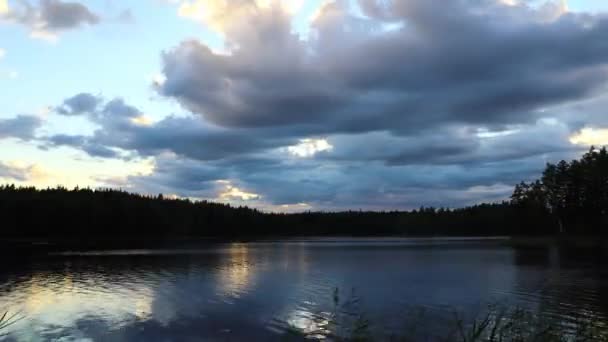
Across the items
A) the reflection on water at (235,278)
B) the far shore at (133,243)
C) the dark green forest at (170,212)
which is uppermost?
the dark green forest at (170,212)

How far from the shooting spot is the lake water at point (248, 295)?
23094 mm

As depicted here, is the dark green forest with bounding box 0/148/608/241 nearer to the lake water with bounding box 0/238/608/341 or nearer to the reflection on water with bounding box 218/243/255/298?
the lake water with bounding box 0/238/608/341

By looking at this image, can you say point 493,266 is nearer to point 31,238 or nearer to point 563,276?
point 563,276

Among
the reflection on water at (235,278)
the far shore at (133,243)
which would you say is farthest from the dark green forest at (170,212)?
the reflection on water at (235,278)

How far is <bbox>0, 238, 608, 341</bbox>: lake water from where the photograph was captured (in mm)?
23094

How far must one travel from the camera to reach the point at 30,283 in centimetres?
3812

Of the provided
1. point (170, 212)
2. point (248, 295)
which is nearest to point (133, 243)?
point (170, 212)

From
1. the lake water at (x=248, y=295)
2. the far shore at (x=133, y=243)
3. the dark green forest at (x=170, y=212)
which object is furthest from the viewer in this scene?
the dark green forest at (x=170, y=212)

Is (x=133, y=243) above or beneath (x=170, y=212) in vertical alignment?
beneath

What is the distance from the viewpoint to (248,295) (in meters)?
33.2

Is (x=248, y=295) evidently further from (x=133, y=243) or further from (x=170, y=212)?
(x=170, y=212)

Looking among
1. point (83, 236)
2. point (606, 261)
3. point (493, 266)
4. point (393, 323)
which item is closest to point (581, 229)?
point (606, 261)

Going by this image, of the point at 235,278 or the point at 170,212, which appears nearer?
the point at 235,278

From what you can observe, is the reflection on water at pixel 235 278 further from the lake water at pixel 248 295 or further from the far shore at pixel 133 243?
the far shore at pixel 133 243
